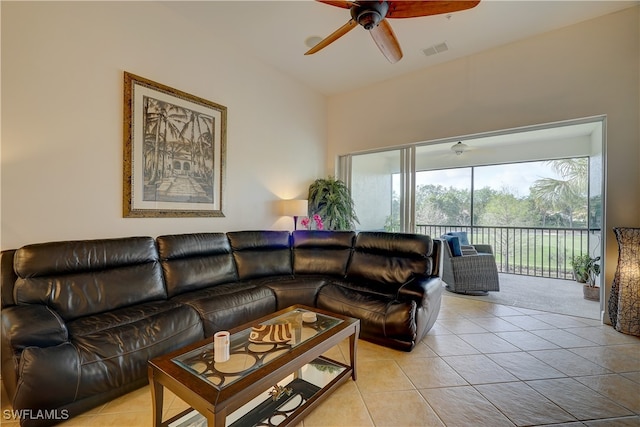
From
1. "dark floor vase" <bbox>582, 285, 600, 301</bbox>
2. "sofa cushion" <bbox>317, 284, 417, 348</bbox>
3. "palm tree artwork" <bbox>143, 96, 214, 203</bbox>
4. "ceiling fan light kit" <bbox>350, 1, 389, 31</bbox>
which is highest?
"ceiling fan light kit" <bbox>350, 1, 389, 31</bbox>

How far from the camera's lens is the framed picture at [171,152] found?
8.31 ft

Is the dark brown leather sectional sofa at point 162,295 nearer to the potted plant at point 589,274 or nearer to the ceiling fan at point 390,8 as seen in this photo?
the ceiling fan at point 390,8

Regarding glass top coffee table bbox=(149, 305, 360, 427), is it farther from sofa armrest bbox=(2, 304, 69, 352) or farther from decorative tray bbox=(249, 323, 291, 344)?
sofa armrest bbox=(2, 304, 69, 352)

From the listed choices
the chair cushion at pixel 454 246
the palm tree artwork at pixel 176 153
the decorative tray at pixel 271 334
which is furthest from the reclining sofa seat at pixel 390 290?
the palm tree artwork at pixel 176 153

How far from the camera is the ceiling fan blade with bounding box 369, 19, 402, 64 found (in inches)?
83.7

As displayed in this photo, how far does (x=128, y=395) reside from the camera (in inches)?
67.1

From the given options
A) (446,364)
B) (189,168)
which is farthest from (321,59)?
(446,364)

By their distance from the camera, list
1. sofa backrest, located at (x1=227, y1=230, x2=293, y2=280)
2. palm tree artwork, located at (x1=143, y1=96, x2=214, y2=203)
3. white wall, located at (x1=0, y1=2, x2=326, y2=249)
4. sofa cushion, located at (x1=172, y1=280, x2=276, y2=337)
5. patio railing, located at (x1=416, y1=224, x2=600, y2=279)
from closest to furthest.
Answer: white wall, located at (x1=0, y1=2, x2=326, y2=249)
sofa cushion, located at (x1=172, y1=280, x2=276, y2=337)
palm tree artwork, located at (x1=143, y1=96, x2=214, y2=203)
sofa backrest, located at (x1=227, y1=230, x2=293, y2=280)
patio railing, located at (x1=416, y1=224, x2=600, y2=279)

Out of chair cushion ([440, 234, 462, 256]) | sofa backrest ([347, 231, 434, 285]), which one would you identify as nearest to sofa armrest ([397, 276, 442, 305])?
sofa backrest ([347, 231, 434, 285])

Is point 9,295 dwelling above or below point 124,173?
below

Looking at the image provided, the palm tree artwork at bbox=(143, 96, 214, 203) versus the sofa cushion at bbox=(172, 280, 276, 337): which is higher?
the palm tree artwork at bbox=(143, 96, 214, 203)

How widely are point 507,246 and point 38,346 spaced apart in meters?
6.77

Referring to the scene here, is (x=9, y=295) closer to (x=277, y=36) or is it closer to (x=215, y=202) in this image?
(x=215, y=202)

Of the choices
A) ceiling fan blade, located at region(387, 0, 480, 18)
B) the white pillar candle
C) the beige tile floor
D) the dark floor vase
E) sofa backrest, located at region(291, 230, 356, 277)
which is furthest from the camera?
the dark floor vase
